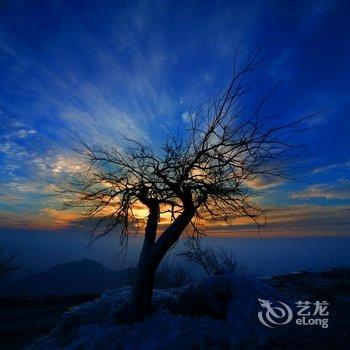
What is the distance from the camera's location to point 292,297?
15414 mm

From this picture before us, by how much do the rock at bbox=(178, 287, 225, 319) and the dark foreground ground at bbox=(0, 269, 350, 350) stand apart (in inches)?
84.2

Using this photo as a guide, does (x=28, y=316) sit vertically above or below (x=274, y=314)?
below

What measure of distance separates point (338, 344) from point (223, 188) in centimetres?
596

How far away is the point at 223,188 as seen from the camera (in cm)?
1145

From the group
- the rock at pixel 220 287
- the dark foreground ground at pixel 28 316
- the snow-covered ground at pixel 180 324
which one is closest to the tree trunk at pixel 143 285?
the snow-covered ground at pixel 180 324

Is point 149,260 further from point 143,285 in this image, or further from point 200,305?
point 200,305

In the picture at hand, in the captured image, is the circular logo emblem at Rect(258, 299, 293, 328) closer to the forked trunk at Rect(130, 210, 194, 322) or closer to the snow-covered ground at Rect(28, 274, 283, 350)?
the snow-covered ground at Rect(28, 274, 283, 350)

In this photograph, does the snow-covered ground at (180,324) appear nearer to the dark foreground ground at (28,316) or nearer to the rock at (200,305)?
the rock at (200,305)

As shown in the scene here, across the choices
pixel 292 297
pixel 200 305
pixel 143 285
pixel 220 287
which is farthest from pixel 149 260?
pixel 292 297

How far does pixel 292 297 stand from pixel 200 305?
6391mm

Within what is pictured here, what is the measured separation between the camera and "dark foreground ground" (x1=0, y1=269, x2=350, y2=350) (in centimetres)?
1011

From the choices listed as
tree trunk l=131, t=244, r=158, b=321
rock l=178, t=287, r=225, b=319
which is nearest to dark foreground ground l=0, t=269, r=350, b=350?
rock l=178, t=287, r=225, b=319

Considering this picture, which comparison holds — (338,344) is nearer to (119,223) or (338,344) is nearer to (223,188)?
(223,188)

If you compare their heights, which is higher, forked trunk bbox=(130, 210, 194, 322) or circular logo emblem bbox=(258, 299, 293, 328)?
forked trunk bbox=(130, 210, 194, 322)
